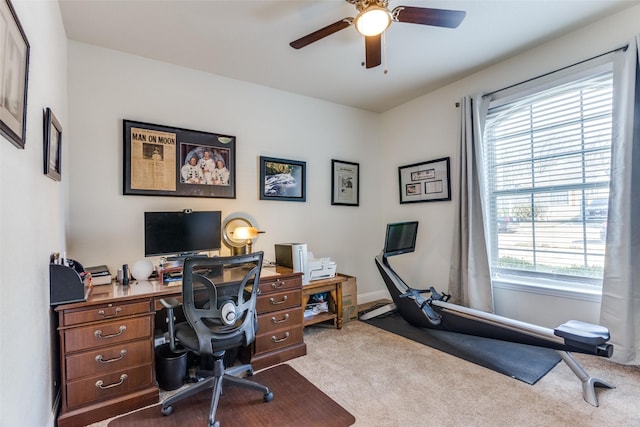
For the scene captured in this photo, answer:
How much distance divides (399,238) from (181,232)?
7.06 feet

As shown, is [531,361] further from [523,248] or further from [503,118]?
[503,118]

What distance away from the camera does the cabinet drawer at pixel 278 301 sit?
8.09 feet

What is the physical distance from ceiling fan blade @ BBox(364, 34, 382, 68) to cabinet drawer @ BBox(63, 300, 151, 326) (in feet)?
7.40

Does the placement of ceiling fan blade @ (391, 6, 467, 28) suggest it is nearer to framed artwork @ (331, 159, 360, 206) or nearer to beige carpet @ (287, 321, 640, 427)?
framed artwork @ (331, 159, 360, 206)

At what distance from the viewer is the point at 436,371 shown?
2.30m

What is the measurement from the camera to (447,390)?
80.8 inches

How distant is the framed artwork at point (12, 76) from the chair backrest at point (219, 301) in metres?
0.91

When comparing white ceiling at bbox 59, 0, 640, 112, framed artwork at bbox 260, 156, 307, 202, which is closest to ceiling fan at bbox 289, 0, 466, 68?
white ceiling at bbox 59, 0, 640, 112

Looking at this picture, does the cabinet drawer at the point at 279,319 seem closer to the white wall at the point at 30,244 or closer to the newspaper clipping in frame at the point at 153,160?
the white wall at the point at 30,244

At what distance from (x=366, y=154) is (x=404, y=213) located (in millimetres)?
979

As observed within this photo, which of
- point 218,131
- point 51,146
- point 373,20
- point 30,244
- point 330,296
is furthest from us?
point 330,296

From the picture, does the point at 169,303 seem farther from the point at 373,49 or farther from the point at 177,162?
the point at 373,49

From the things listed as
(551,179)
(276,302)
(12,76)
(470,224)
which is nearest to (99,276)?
(276,302)

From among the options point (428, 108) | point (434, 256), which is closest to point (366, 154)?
point (428, 108)
